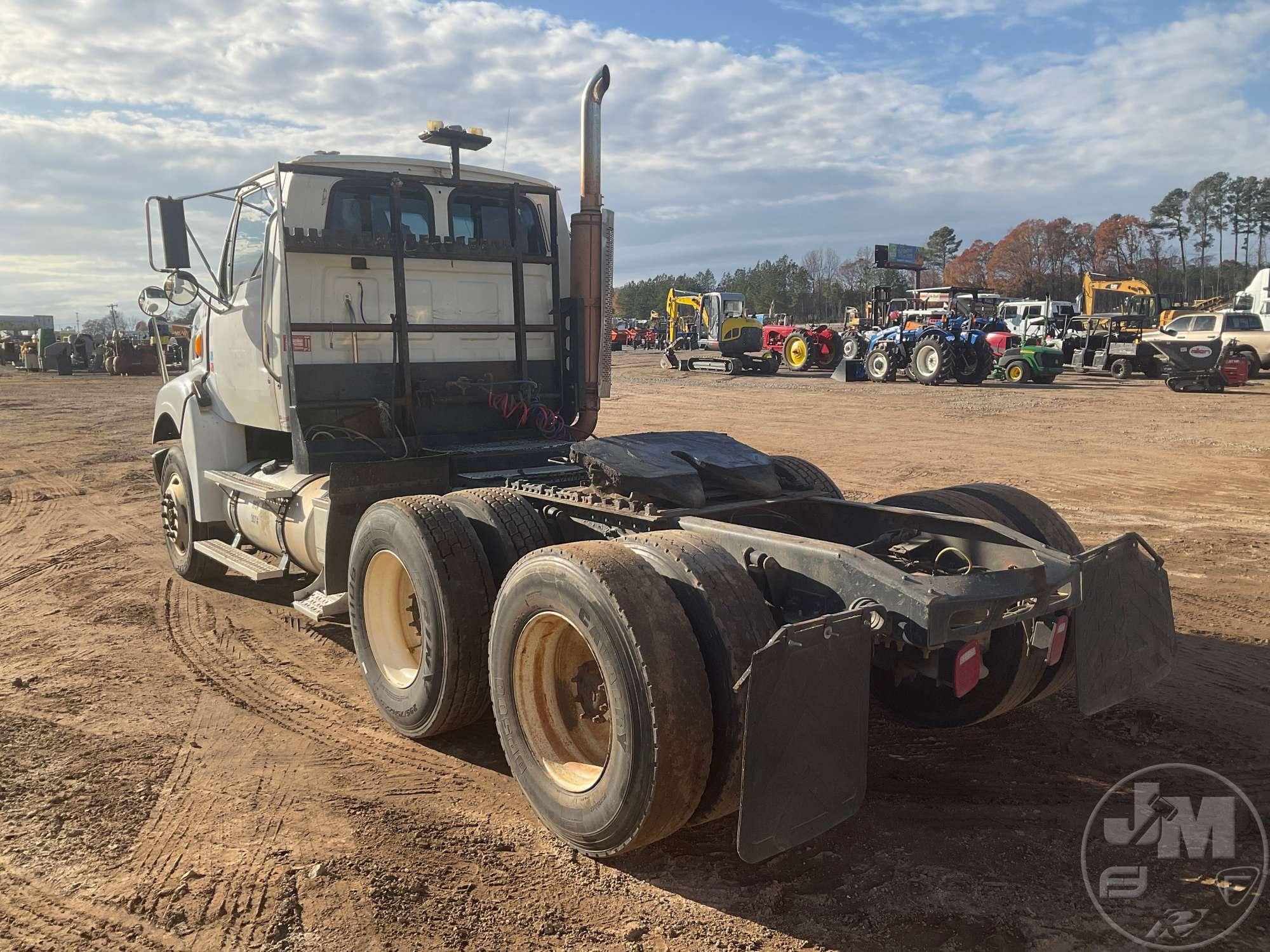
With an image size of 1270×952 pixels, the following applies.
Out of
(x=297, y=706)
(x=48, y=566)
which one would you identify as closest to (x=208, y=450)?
(x=48, y=566)

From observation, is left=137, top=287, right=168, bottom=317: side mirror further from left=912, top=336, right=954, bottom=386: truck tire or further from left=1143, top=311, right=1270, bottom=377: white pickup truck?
left=1143, top=311, right=1270, bottom=377: white pickup truck

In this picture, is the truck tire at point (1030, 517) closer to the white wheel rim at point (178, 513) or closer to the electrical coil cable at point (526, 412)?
the electrical coil cable at point (526, 412)

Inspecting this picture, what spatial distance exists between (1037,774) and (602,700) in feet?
6.61

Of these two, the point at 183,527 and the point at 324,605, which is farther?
the point at 183,527

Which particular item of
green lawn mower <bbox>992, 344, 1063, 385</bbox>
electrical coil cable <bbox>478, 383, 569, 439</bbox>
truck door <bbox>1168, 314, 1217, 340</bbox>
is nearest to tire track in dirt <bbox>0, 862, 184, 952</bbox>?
electrical coil cable <bbox>478, 383, 569, 439</bbox>

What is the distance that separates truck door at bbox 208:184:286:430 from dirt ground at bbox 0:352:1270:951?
1559 mm

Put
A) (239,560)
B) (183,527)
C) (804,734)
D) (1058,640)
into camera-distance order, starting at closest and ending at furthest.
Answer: (804,734) < (1058,640) < (239,560) < (183,527)

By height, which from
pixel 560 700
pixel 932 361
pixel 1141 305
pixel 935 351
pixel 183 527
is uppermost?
pixel 1141 305

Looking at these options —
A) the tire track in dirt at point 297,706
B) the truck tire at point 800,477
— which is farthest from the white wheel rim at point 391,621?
the truck tire at point 800,477

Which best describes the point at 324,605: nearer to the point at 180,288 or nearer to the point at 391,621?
the point at 391,621

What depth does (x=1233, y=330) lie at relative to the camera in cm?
2734

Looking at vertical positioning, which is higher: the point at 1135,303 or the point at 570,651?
the point at 1135,303

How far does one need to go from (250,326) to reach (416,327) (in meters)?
1.17

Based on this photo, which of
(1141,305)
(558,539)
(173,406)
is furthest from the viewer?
(1141,305)
